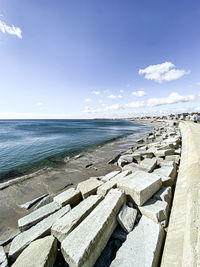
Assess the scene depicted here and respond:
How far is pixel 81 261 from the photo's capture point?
1.33 metres

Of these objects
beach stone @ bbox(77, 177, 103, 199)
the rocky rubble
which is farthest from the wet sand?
beach stone @ bbox(77, 177, 103, 199)

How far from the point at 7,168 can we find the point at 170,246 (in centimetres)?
774

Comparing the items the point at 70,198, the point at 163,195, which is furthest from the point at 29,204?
the point at 163,195

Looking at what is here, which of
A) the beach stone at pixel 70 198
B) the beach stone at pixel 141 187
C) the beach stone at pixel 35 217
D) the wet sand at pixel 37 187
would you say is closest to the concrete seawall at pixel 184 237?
the beach stone at pixel 141 187

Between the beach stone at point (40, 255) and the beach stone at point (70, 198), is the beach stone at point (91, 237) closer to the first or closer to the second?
the beach stone at point (40, 255)

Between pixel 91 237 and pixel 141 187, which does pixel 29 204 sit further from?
pixel 141 187

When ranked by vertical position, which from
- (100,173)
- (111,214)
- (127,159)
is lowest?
(100,173)

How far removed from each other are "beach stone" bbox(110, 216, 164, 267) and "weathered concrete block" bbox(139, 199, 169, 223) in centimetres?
14

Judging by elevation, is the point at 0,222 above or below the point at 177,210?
below

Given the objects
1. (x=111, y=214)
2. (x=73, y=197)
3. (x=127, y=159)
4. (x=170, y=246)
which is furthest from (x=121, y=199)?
(x=127, y=159)

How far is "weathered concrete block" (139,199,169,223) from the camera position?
1.98 meters

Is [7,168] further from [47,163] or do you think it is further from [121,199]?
[121,199]

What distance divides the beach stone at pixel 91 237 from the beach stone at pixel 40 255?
277 millimetres

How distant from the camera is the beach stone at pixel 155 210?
1.98 metres
